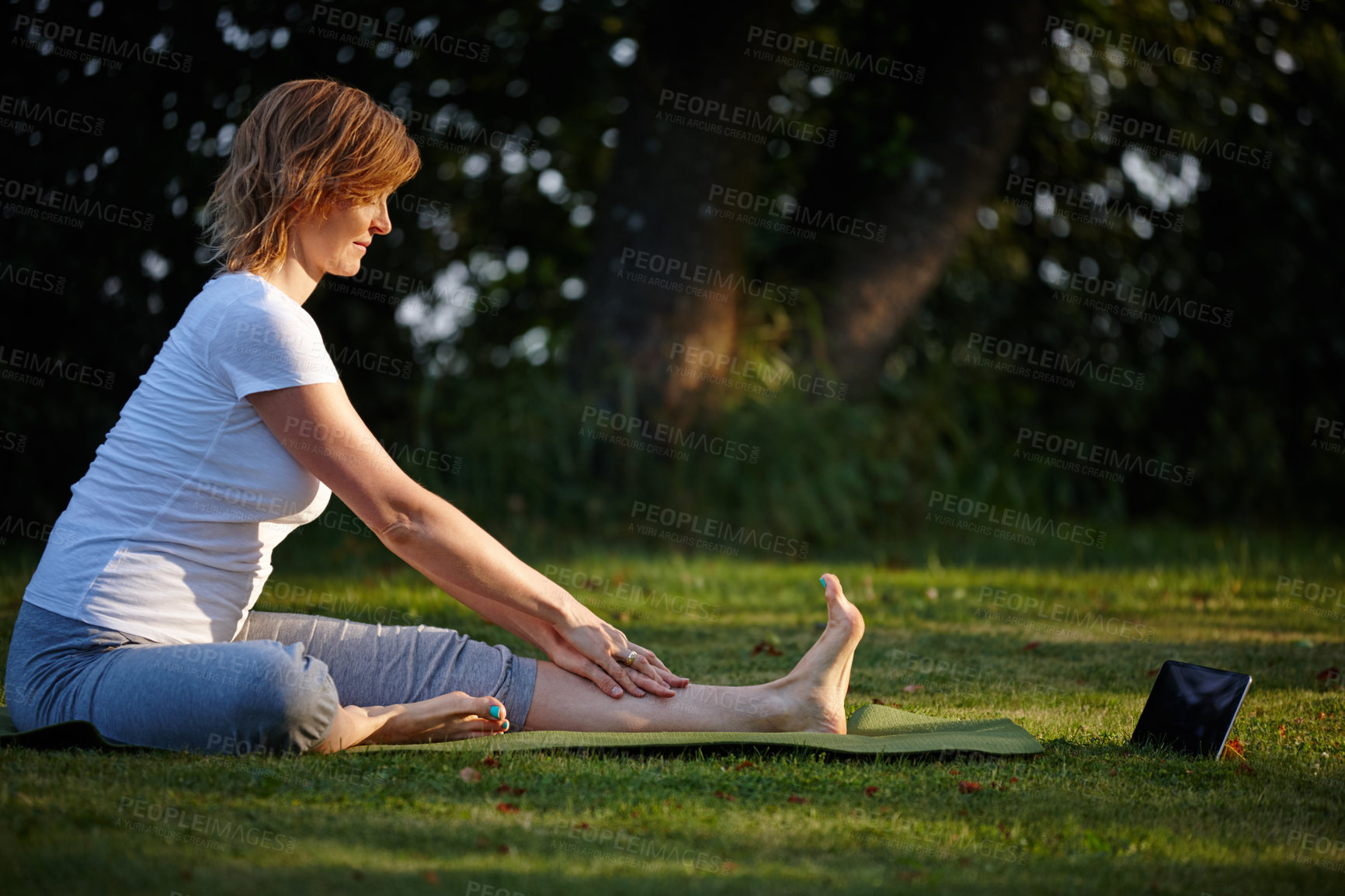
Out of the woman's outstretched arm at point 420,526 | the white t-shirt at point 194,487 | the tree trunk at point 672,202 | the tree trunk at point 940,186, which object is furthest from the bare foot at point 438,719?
the tree trunk at point 940,186

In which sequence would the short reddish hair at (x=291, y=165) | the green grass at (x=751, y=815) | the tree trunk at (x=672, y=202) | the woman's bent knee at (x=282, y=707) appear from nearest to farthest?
the green grass at (x=751, y=815)
the woman's bent knee at (x=282, y=707)
the short reddish hair at (x=291, y=165)
the tree trunk at (x=672, y=202)

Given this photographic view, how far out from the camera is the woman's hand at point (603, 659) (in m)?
2.77

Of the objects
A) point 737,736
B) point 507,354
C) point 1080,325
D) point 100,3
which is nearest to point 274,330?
point 737,736

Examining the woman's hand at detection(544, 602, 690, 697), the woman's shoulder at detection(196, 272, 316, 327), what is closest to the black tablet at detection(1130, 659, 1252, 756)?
the woman's hand at detection(544, 602, 690, 697)

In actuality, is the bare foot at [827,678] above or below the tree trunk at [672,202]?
below

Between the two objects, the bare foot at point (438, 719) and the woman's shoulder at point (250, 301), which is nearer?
the woman's shoulder at point (250, 301)

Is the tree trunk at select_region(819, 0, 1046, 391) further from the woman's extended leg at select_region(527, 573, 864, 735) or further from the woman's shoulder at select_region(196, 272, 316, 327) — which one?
the woman's shoulder at select_region(196, 272, 316, 327)

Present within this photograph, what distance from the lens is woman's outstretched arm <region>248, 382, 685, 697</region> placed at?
8.12ft

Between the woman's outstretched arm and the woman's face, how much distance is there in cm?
41

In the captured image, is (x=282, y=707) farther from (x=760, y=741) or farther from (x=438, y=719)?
(x=760, y=741)

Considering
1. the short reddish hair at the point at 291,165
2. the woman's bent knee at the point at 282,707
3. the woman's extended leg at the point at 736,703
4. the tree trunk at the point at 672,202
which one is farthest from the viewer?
the tree trunk at the point at 672,202

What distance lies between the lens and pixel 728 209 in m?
7.46

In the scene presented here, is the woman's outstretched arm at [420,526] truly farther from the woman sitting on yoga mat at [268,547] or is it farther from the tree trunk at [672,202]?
the tree trunk at [672,202]

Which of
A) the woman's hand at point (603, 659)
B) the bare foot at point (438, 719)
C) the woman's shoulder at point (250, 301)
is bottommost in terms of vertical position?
the bare foot at point (438, 719)
